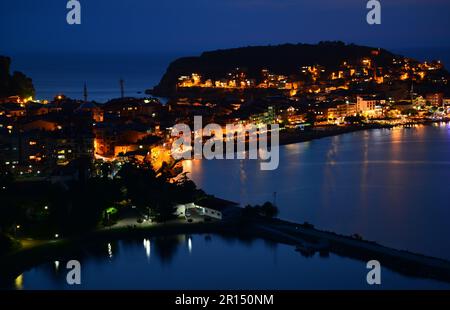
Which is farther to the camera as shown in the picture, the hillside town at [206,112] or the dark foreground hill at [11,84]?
the dark foreground hill at [11,84]

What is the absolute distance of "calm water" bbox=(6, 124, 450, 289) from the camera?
404cm

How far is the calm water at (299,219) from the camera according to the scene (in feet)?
13.3

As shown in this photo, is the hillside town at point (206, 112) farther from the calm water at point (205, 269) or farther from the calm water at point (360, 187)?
the calm water at point (205, 269)

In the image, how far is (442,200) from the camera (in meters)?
6.06

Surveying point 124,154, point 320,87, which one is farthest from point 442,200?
point 320,87

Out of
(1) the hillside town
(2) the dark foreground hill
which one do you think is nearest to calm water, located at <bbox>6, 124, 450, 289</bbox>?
(1) the hillside town

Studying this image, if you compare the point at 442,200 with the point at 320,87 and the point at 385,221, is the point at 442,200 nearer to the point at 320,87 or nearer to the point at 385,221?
the point at 385,221

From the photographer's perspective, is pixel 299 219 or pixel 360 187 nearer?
pixel 299 219

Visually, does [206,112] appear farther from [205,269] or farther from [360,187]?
[205,269]

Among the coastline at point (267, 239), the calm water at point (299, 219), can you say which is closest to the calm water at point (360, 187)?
the calm water at point (299, 219)

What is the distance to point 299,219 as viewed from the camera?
17.2 ft

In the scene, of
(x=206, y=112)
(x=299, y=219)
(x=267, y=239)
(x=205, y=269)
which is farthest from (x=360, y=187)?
(x=206, y=112)

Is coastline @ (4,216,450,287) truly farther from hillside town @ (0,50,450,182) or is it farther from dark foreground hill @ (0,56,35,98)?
dark foreground hill @ (0,56,35,98)

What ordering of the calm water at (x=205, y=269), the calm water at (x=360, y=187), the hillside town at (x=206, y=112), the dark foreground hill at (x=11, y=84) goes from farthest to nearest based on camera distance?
the dark foreground hill at (x=11, y=84), the hillside town at (x=206, y=112), the calm water at (x=360, y=187), the calm water at (x=205, y=269)
